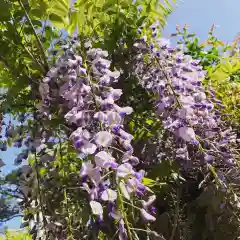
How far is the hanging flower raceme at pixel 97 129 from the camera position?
0.84 m

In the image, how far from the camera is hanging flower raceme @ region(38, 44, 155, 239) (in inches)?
33.2

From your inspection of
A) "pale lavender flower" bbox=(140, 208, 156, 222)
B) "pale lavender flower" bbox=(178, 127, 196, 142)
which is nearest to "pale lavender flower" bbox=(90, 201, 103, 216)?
"pale lavender flower" bbox=(140, 208, 156, 222)

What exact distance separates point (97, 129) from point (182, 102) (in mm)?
277

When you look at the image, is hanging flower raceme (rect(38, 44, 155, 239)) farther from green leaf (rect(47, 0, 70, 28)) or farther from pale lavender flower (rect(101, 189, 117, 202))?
green leaf (rect(47, 0, 70, 28))

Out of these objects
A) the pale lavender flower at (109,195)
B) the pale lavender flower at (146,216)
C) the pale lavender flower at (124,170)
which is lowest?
the pale lavender flower at (146,216)

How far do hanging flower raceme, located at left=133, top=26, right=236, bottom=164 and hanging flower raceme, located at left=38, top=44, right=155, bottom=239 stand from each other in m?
0.15

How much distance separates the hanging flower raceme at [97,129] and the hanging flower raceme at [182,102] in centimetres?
15

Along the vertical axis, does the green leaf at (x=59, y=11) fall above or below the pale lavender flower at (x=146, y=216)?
above

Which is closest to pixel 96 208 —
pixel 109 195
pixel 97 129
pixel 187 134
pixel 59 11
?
pixel 109 195

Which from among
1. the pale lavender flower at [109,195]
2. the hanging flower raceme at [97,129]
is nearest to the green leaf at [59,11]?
the hanging flower raceme at [97,129]

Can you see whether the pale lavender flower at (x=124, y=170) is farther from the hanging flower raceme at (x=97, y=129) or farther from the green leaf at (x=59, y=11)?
the green leaf at (x=59, y=11)

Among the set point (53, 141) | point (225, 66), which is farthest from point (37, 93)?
point (225, 66)

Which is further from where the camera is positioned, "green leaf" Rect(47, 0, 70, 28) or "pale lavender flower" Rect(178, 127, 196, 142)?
"green leaf" Rect(47, 0, 70, 28)

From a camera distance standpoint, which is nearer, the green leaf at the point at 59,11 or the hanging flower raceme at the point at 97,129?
the hanging flower raceme at the point at 97,129
